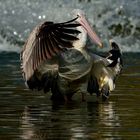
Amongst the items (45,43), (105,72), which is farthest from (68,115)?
(105,72)

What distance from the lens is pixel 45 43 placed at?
40.8 ft

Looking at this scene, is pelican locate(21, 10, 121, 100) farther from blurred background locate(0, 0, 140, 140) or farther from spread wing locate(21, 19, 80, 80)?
blurred background locate(0, 0, 140, 140)

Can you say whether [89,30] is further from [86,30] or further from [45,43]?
[45,43]

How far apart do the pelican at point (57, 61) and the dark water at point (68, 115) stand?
20cm

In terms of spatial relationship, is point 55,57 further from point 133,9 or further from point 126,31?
point 133,9

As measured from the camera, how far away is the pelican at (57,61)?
1226 centimetres

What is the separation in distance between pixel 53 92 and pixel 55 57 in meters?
0.62

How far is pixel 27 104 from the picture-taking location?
12.2 m

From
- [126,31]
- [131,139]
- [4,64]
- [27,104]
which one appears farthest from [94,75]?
[126,31]

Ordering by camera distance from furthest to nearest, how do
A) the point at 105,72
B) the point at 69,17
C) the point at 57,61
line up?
1. the point at 69,17
2. the point at 105,72
3. the point at 57,61

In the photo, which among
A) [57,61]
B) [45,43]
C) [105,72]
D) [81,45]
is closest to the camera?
[45,43]

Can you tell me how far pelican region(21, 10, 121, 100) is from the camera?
1226 cm

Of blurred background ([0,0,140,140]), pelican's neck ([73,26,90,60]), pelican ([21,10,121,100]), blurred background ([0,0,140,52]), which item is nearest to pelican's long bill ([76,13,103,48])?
pelican ([21,10,121,100])

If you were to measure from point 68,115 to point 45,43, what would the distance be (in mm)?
1719
